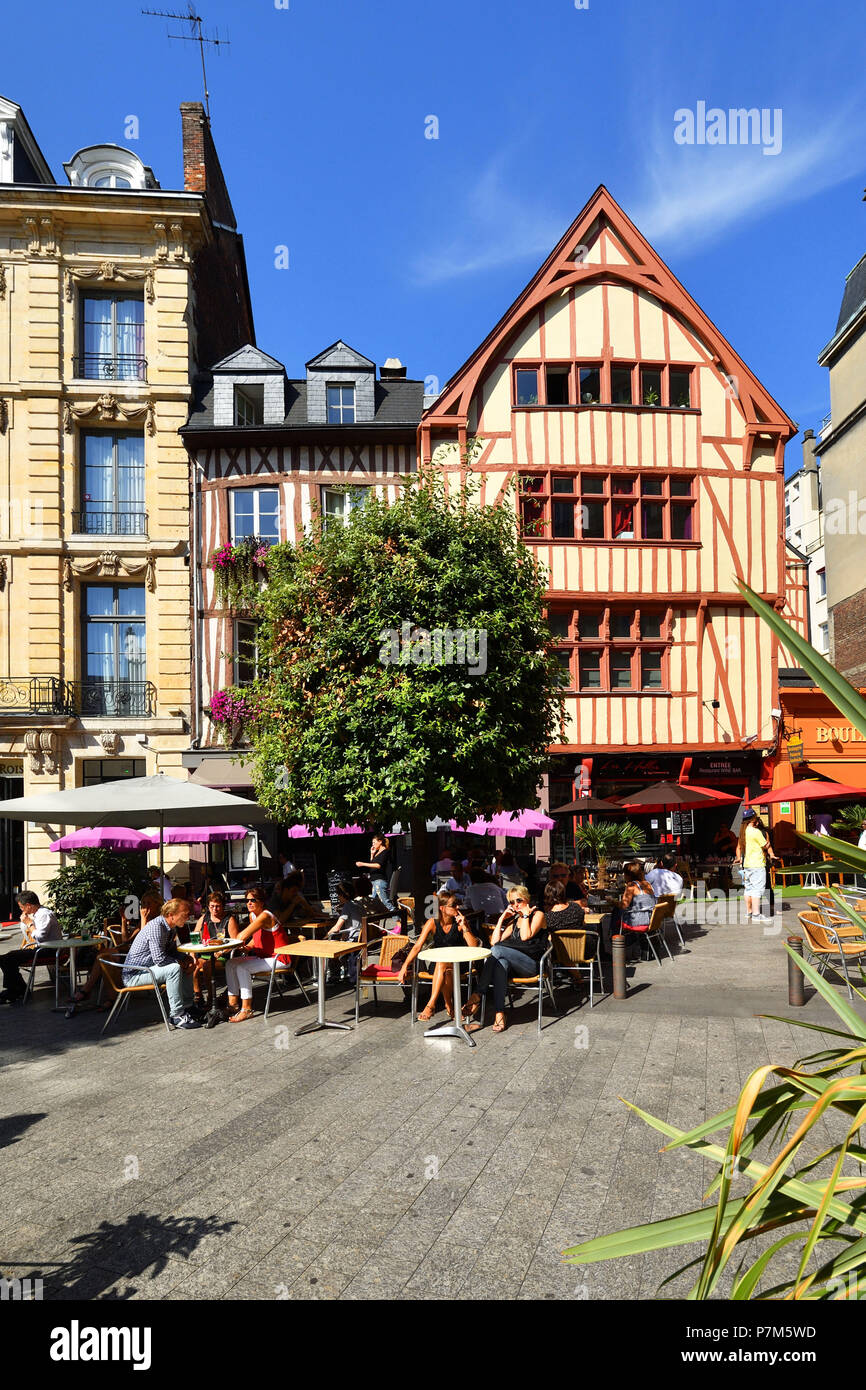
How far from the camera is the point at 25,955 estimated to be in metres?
10.9

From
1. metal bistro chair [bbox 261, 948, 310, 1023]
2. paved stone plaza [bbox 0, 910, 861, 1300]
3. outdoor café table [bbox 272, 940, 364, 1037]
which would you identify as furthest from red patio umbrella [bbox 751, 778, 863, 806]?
outdoor café table [bbox 272, 940, 364, 1037]

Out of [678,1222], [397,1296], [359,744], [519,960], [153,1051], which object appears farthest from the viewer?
[359,744]

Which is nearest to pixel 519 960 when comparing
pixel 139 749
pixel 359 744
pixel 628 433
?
pixel 359 744

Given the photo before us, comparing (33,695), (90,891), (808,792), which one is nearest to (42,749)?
(33,695)

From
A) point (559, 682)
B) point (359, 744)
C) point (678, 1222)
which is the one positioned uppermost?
point (559, 682)

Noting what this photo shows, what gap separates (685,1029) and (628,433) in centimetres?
1822

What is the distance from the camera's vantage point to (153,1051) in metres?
8.25

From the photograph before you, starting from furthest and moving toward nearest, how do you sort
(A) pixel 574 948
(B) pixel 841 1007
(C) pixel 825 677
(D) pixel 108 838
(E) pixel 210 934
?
A: 1. (D) pixel 108 838
2. (E) pixel 210 934
3. (A) pixel 574 948
4. (B) pixel 841 1007
5. (C) pixel 825 677

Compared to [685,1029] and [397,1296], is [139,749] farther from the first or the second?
[397,1296]

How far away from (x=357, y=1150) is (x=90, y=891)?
24.5ft

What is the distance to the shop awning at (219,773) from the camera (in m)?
20.7

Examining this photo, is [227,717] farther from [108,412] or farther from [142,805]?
[142,805]

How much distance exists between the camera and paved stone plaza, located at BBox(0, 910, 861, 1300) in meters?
4.11

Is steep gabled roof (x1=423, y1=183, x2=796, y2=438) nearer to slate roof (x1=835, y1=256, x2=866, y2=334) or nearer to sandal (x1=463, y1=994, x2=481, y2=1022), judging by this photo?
slate roof (x1=835, y1=256, x2=866, y2=334)
